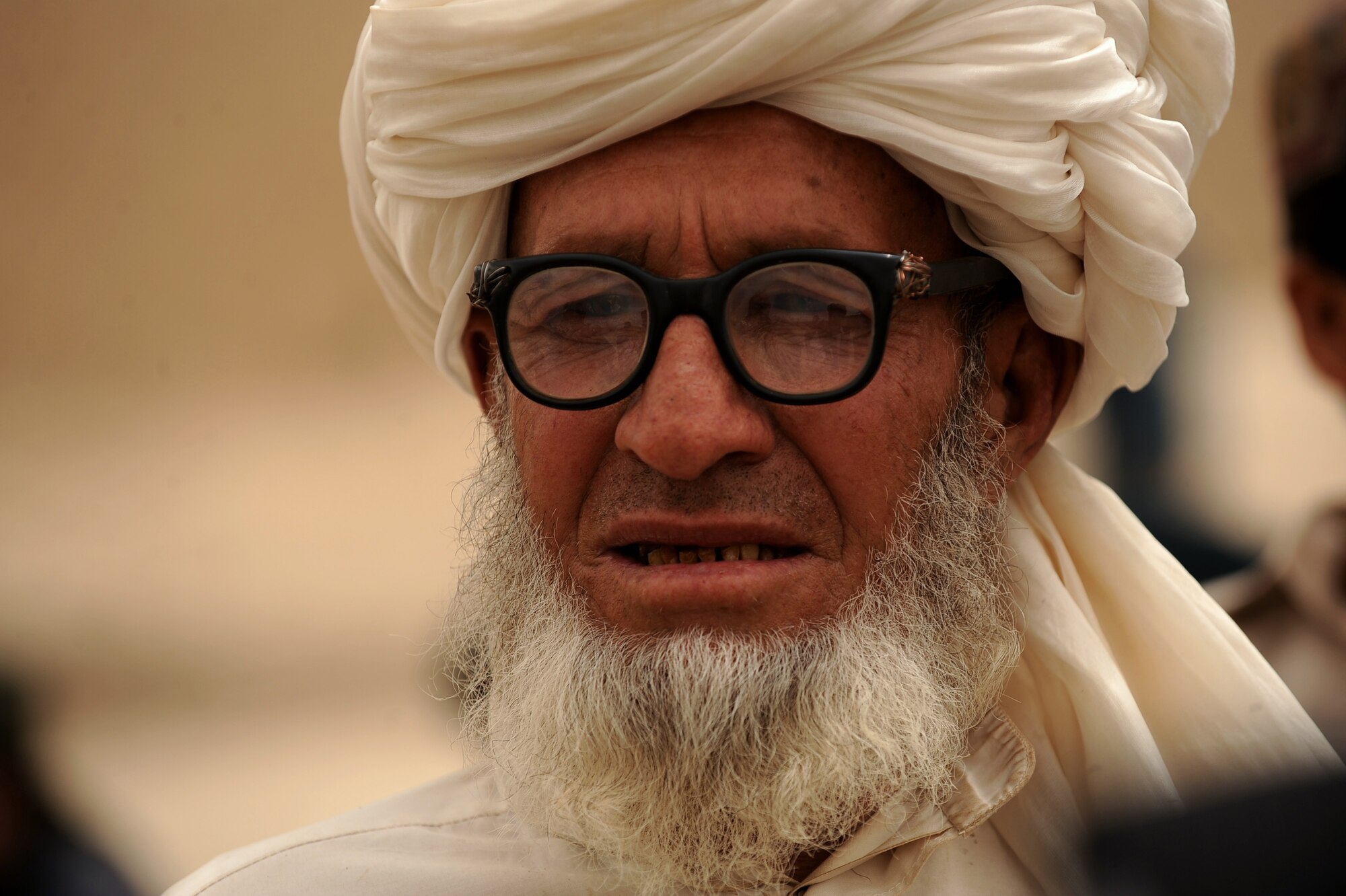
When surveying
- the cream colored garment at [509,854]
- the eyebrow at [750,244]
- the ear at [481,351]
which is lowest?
the cream colored garment at [509,854]

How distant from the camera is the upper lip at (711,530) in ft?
6.15

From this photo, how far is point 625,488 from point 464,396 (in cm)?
464

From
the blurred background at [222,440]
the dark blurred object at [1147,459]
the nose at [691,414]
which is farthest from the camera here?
the blurred background at [222,440]

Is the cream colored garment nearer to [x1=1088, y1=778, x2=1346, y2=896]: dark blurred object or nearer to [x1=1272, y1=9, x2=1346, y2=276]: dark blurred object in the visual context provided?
[x1=1088, y1=778, x2=1346, y2=896]: dark blurred object

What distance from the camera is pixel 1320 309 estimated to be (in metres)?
2.00

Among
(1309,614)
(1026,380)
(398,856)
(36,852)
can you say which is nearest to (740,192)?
(1026,380)

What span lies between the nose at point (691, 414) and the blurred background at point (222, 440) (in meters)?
4.07

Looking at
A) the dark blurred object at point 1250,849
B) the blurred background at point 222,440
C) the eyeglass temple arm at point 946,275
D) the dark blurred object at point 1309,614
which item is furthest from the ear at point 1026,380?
the blurred background at point 222,440

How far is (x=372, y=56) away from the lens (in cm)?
208

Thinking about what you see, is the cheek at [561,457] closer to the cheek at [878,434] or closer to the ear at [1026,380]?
the cheek at [878,434]

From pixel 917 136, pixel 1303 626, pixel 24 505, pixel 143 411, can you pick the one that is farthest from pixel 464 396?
pixel 917 136

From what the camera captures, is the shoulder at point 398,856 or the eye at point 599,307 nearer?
the eye at point 599,307

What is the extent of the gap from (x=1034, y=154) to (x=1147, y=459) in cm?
465

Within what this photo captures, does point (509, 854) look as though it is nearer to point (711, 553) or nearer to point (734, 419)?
point (711, 553)
